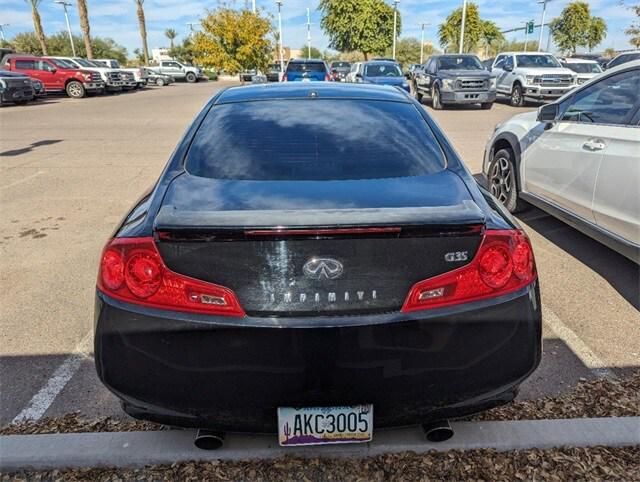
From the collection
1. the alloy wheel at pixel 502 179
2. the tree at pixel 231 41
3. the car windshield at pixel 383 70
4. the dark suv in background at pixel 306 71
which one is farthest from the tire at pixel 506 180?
the tree at pixel 231 41

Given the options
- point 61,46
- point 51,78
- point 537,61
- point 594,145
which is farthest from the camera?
point 61,46

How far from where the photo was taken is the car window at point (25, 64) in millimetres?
24734

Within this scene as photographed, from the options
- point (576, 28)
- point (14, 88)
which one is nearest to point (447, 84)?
point (14, 88)

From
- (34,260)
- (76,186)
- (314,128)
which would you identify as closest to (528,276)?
(314,128)

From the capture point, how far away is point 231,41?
94.2ft

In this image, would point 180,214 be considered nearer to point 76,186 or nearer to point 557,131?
point 557,131

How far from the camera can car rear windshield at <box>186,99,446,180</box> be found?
7.55ft

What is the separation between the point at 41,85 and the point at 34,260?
23.3 m

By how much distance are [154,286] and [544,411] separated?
209 cm

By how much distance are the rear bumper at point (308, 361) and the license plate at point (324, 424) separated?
36 millimetres

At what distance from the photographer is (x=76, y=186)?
741 cm

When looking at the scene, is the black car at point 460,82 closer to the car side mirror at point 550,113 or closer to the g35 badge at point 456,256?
the car side mirror at point 550,113

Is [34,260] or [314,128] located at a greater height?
[314,128]

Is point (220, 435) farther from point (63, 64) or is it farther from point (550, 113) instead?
point (63, 64)
